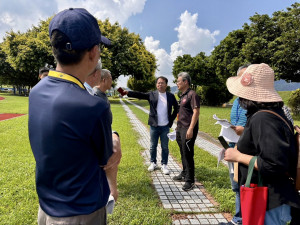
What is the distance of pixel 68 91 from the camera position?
3.32 feet

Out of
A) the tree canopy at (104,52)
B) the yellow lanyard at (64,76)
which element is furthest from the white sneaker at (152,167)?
the tree canopy at (104,52)

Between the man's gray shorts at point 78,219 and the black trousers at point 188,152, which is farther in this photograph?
the black trousers at point 188,152

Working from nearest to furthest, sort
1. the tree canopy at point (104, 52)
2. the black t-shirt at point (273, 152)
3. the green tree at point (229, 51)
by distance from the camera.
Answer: the black t-shirt at point (273, 152) < the green tree at point (229, 51) < the tree canopy at point (104, 52)

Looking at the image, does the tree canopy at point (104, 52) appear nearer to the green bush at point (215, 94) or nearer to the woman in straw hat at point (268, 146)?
the green bush at point (215, 94)

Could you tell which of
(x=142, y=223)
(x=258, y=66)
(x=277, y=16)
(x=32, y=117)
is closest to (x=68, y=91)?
(x=32, y=117)

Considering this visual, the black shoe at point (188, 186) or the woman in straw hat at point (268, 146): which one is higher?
the woman in straw hat at point (268, 146)

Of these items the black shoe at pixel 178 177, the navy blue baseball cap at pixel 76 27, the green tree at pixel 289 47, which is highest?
the green tree at pixel 289 47

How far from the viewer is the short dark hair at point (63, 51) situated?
3.44ft

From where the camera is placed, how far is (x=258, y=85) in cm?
171

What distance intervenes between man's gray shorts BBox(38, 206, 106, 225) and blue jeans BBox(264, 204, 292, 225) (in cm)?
124

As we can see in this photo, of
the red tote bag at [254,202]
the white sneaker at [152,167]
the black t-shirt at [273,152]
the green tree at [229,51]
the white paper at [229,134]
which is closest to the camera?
the black t-shirt at [273,152]

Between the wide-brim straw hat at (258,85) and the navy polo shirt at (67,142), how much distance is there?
1.20 m

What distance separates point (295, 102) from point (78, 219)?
20098 millimetres

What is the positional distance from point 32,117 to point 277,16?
1034 inches
